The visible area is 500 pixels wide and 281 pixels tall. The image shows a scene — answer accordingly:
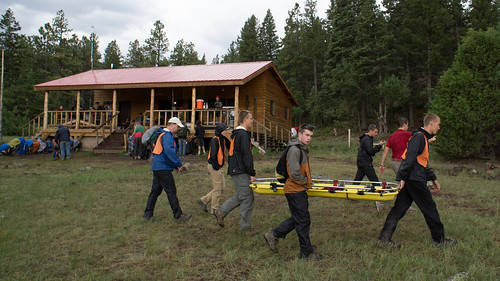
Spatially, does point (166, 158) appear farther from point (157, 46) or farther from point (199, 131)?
point (157, 46)

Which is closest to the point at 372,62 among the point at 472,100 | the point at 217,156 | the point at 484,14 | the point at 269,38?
the point at 484,14

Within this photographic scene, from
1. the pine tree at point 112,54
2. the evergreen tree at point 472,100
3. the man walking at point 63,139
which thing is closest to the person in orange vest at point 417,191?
the evergreen tree at point 472,100

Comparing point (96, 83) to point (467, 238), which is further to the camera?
point (96, 83)

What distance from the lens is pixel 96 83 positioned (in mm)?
18609

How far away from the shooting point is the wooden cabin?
56.1 feet

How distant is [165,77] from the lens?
61.8 feet

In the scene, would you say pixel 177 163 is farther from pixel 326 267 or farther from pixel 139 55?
Result: pixel 139 55

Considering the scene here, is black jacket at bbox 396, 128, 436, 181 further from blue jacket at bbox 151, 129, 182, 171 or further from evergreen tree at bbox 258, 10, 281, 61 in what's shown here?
evergreen tree at bbox 258, 10, 281, 61

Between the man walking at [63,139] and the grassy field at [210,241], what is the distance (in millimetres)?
6086

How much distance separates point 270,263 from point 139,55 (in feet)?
221

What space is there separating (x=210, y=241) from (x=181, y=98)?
17323 millimetres

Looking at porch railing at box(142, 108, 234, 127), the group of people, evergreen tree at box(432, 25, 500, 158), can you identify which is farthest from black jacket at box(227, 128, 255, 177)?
evergreen tree at box(432, 25, 500, 158)

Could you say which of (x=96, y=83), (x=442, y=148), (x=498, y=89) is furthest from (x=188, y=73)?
(x=498, y=89)

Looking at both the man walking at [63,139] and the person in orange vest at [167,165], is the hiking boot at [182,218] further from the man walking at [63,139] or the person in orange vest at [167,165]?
the man walking at [63,139]
